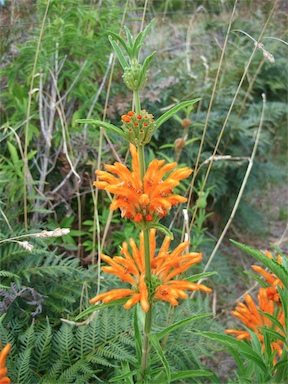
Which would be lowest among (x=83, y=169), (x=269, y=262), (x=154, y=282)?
(x=83, y=169)

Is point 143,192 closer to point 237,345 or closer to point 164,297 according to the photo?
point 164,297

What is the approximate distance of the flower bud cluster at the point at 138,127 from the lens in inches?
29.8

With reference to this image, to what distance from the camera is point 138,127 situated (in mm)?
760

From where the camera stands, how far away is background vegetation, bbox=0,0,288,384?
119cm

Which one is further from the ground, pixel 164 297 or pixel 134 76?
pixel 134 76

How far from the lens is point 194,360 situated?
123cm

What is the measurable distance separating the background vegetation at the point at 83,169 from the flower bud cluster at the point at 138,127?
0.60 meters

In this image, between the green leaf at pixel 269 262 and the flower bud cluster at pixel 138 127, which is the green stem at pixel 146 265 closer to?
the flower bud cluster at pixel 138 127

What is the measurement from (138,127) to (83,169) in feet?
3.87

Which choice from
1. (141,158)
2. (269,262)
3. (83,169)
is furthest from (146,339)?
(83,169)

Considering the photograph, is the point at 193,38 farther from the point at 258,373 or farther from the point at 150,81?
the point at 258,373

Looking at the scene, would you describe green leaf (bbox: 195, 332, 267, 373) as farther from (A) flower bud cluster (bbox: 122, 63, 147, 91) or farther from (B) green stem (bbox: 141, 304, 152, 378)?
(A) flower bud cluster (bbox: 122, 63, 147, 91)

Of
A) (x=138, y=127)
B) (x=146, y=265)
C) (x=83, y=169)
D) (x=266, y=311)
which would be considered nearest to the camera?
(x=138, y=127)

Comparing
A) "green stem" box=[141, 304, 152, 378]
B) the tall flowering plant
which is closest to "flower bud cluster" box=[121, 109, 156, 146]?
the tall flowering plant
